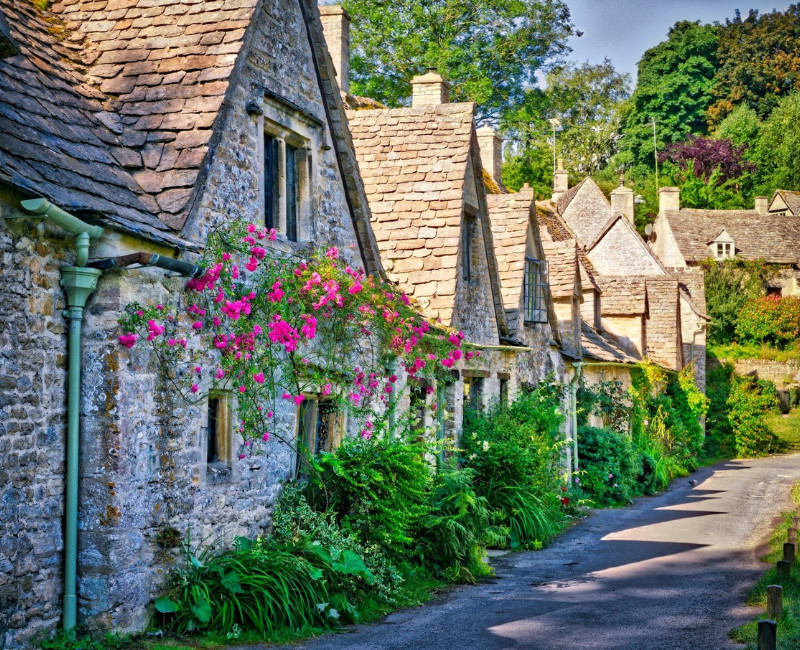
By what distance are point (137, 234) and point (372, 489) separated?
4732 millimetres

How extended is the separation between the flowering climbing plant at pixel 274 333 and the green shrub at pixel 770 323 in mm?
41065

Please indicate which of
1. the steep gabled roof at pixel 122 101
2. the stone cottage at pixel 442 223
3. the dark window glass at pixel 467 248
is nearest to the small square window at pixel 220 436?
the steep gabled roof at pixel 122 101

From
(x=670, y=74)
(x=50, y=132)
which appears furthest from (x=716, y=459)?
(x=670, y=74)

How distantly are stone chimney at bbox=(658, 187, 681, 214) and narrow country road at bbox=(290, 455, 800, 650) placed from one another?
40766 millimetres

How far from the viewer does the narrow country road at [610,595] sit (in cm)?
987

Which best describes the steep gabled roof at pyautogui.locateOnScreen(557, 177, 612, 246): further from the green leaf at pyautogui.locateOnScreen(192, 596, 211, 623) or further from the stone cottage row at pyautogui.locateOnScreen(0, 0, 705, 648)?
the green leaf at pyautogui.locateOnScreen(192, 596, 211, 623)

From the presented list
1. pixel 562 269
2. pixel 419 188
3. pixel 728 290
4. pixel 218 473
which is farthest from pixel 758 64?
pixel 218 473

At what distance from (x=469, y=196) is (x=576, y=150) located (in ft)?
161

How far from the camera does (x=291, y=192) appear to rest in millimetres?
12781

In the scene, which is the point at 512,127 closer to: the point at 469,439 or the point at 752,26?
the point at 469,439

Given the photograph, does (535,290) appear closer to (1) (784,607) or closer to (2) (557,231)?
(2) (557,231)

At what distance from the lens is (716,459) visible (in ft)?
130

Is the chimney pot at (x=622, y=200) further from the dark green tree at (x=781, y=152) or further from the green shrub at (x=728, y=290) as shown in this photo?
the dark green tree at (x=781, y=152)

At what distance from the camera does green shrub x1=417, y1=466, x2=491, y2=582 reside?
43.7 feet
